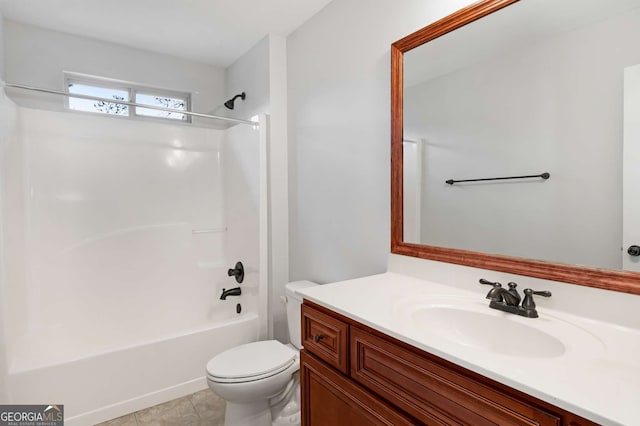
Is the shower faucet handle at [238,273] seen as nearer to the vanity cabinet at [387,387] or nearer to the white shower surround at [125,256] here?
the white shower surround at [125,256]

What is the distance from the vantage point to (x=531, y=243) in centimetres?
112

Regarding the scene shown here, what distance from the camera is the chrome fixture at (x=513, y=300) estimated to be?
101 centimetres

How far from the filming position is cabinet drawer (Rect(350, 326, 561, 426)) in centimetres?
67

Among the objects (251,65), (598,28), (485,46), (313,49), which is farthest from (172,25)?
(598,28)

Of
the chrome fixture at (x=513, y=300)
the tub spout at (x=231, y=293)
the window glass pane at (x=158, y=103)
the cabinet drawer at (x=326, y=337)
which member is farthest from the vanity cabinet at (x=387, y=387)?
the window glass pane at (x=158, y=103)

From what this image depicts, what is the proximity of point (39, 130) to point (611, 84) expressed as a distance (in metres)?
3.01

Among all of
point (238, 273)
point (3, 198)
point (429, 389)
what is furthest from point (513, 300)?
point (3, 198)

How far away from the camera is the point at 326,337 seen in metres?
1.16

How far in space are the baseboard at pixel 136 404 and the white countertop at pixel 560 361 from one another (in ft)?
4.94

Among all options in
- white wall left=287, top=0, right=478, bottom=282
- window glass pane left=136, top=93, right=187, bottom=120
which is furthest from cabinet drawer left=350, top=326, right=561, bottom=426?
window glass pane left=136, top=93, right=187, bottom=120

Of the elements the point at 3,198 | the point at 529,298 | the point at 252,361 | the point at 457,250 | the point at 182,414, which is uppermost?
the point at 3,198

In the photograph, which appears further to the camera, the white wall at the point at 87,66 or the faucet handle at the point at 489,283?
the white wall at the point at 87,66

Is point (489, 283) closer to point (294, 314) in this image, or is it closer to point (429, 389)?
point (429, 389)

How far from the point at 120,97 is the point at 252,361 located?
236cm
